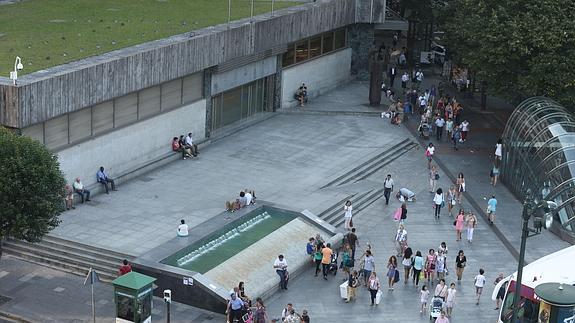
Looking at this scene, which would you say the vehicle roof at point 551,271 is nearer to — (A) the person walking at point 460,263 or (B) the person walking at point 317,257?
(A) the person walking at point 460,263

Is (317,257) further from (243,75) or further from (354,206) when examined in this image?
(243,75)

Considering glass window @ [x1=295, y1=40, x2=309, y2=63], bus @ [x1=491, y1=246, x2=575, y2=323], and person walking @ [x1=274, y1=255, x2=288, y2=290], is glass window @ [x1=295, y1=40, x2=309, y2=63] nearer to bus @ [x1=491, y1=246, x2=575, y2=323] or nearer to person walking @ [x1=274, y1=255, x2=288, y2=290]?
person walking @ [x1=274, y1=255, x2=288, y2=290]

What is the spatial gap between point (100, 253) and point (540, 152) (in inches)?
722

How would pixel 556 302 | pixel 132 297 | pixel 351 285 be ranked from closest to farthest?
pixel 556 302
pixel 132 297
pixel 351 285

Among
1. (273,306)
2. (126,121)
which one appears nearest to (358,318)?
(273,306)

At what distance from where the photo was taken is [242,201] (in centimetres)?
3738

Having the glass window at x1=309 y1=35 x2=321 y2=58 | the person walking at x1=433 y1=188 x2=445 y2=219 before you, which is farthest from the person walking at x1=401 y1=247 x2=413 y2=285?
the glass window at x1=309 y1=35 x2=321 y2=58

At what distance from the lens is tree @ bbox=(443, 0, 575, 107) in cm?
4303

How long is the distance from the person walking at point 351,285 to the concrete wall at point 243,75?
16.7m

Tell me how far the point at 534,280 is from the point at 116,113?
1927cm

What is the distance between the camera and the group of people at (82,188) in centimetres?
3603

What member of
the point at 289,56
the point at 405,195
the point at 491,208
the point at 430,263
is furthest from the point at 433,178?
the point at 289,56

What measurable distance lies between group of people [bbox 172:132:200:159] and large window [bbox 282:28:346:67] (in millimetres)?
10546

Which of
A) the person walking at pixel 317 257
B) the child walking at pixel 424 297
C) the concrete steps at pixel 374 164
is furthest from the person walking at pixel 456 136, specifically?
the child walking at pixel 424 297
